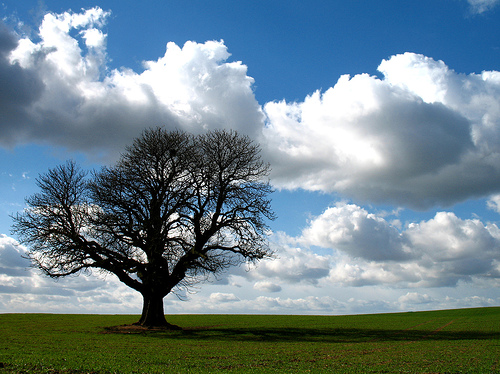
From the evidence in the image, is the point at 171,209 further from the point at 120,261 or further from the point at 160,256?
the point at 120,261

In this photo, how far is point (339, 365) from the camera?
14.4m

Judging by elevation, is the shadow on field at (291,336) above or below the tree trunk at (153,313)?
below

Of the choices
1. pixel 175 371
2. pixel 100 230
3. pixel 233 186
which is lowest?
pixel 175 371

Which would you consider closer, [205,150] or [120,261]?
[120,261]

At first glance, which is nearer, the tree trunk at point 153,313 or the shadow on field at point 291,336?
the shadow on field at point 291,336

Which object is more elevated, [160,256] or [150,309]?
[160,256]

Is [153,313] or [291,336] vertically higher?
[153,313]

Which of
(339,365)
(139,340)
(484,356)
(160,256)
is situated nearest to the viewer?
(339,365)

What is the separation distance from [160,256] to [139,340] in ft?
25.3

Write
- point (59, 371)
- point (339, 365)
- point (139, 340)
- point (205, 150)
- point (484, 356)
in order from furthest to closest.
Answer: point (205, 150) < point (139, 340) < point (484, 356) < point (339, 365) < point (59, 371)

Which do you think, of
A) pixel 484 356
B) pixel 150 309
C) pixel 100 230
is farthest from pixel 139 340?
pixel 484 356

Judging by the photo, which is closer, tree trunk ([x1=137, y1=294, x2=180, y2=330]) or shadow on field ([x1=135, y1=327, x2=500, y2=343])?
shadow on field ([x1=135, y1=327, x2=500, y2=343])

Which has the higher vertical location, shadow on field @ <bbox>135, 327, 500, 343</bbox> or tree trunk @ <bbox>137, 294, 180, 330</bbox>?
tree trunk @ <bbox>137, 294, 180, 330</bbox>

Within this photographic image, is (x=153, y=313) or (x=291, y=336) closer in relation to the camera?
(x=291, y=336)
